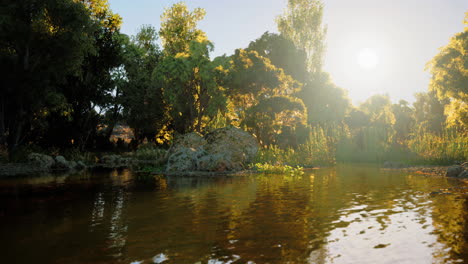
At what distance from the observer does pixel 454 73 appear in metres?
21.9

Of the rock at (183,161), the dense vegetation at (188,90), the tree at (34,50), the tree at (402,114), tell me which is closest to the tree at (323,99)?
the dense vegetation at (188,90)

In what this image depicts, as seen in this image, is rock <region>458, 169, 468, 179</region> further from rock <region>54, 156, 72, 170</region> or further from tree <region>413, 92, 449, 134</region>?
tree <region>413, 92, 449, 134</region>

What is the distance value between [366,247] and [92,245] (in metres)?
4.43

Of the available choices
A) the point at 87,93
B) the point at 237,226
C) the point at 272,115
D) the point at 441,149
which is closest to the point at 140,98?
the point at 87,93

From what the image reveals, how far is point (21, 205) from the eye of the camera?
10234 mm

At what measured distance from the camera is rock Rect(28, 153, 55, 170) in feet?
81.7

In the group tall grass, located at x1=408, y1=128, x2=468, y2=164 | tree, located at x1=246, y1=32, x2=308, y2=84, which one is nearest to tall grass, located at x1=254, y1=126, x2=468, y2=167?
tall grass, located at x1=408, y1=128, x2=468, y2=164

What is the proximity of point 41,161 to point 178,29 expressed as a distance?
28722 millimetres

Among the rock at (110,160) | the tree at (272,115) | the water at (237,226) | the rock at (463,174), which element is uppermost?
the tree at (272,115)

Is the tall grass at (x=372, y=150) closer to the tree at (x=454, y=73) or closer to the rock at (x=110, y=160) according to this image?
the tree at (x=454, y=73)

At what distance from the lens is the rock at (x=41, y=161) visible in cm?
2491

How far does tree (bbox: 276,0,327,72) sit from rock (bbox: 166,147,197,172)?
92.2 ft

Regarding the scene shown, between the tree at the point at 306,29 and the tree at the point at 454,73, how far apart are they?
2296 cm

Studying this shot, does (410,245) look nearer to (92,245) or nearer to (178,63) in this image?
(92,245)
